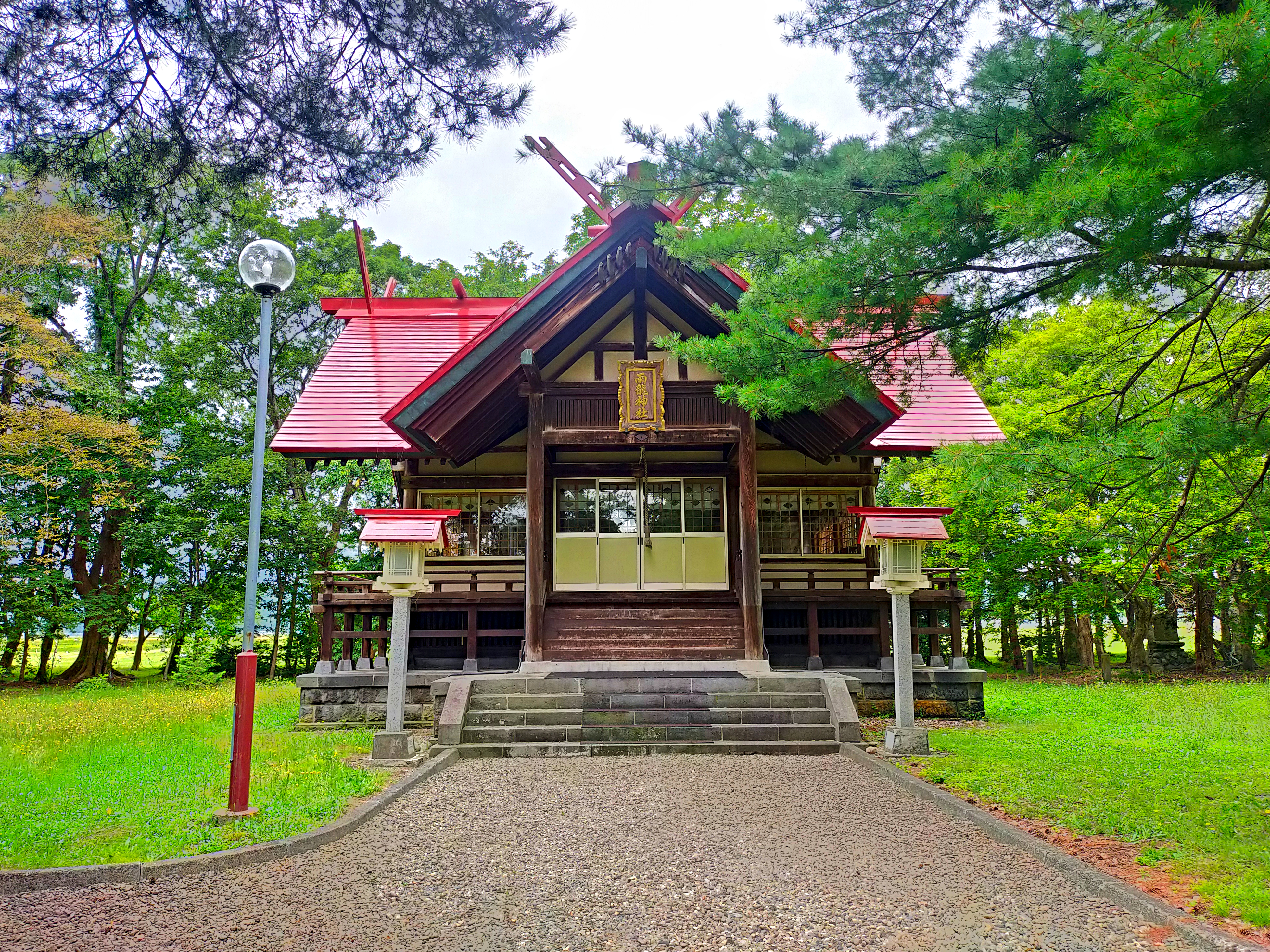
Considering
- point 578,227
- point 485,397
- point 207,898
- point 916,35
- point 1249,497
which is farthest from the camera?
point 578,227

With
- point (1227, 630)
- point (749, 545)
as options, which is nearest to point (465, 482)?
point (749, 545)

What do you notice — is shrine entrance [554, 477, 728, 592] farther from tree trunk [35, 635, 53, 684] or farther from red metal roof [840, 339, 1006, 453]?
tree trunk [35, 635, 53, 684]

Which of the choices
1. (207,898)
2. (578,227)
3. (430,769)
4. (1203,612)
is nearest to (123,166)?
(207,898)

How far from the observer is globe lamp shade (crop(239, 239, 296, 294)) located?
18.7ft

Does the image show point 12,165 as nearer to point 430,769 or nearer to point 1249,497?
point 430,769

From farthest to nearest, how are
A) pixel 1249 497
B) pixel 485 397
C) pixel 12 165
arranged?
1. pixel 485 397
2. pixel 1249 497
3. pixel 12 165

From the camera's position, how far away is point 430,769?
7.16m

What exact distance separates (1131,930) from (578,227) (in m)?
21.4

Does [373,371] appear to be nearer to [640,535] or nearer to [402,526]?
[640,535]

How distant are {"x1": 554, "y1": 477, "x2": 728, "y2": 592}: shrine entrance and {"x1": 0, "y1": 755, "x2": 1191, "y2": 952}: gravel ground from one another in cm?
644

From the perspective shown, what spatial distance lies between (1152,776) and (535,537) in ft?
21.9

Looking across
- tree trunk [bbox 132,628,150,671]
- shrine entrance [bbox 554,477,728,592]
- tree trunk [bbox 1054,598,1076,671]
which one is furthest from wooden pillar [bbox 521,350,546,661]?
tree trunk [bbox 132,628,150,671]

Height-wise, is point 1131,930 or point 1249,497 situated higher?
point 1249,497

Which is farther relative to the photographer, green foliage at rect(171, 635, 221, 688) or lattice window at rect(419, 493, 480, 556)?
green foliage at rect(171, 635, 221, 688)
